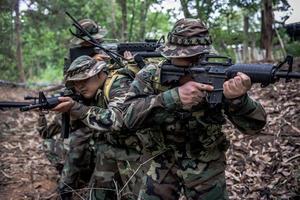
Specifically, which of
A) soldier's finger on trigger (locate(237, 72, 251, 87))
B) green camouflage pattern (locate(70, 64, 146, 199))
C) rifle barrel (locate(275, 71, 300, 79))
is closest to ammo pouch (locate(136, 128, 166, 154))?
green camouflage pattern (locate(70, 64, 146, 199))

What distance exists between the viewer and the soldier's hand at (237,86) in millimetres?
3027

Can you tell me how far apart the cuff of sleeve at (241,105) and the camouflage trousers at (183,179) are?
1.54ft

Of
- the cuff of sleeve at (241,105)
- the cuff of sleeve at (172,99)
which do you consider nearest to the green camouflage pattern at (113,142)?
the cuff of sleeve at (172,99)

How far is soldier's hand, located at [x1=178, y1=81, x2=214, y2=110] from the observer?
124 inches

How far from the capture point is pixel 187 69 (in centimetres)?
331

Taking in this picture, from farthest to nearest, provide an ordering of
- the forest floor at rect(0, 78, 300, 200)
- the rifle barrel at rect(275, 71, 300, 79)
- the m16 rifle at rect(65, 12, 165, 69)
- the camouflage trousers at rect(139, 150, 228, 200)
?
the forest floor at rect(0, 78, 300, 200), the m16 rifle at rect(65, 12, 165, 69), the camouflage trousers at rect(139, 150, 228, 200), the rifle barrel at rect(275, 71, 300, 79)

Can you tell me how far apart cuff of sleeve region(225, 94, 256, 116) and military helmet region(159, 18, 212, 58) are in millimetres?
377

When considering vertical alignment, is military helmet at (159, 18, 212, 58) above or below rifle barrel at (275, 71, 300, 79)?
above

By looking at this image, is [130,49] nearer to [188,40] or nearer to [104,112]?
[104,112]

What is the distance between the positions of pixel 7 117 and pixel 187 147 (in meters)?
8.05

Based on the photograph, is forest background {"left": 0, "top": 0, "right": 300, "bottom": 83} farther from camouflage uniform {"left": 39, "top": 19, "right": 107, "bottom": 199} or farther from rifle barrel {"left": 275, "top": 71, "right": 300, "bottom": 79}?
rifle barrel {"left": 275, "top": 71, "right": 300, "bottom": 79}

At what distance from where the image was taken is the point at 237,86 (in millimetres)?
3055

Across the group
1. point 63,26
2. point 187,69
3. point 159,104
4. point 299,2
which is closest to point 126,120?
point 159,104

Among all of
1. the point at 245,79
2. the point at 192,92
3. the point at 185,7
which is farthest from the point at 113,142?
the point at 185,7
